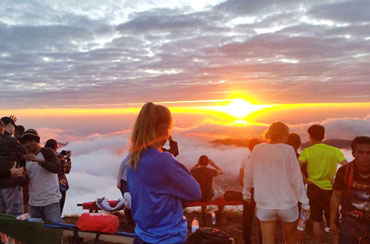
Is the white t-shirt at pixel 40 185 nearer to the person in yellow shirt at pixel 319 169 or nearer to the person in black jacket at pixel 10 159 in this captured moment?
the person in black jacket at pixel 10 159

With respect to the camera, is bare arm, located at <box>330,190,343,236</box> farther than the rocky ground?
No

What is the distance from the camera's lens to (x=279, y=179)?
4.40m

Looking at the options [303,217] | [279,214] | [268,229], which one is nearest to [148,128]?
[279,214]

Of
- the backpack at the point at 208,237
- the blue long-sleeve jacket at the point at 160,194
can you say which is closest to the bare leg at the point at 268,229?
the backpack at the point at 208,237

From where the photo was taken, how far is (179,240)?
2.65m

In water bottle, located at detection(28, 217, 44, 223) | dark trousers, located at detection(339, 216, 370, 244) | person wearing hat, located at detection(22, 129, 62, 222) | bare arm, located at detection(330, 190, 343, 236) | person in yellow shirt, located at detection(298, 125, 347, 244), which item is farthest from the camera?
person in yellow shirt, located at detection(298, 125, 347, 244)

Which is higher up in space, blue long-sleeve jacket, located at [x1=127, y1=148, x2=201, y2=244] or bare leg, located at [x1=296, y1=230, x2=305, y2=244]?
blue long-sleeve jacket, located at [x1=127, y1=148, x2=201, y2=244]

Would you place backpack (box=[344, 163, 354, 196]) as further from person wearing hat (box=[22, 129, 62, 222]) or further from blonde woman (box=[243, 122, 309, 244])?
person wearing hat (box=[22, 129, 62, 222])

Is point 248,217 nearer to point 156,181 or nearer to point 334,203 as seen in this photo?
point 334,203

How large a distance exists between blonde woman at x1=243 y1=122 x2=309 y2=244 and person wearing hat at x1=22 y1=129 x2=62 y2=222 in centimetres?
314

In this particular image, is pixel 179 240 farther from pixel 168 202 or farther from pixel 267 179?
pixel 267 179

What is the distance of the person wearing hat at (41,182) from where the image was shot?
5168 millimetres

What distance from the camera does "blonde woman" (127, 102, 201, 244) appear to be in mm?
2498

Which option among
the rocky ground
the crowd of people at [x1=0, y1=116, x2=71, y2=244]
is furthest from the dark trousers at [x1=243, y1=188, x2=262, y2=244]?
the crowd of people at [x1=0, y1=116, x2=71, y2=244]
